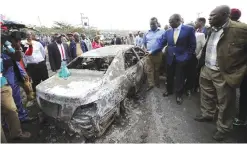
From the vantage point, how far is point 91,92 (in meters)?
2.90

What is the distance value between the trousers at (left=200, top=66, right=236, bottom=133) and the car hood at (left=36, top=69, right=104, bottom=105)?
189cm

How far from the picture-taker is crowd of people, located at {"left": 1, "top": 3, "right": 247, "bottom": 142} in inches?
104

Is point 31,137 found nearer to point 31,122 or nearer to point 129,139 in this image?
point 31,122

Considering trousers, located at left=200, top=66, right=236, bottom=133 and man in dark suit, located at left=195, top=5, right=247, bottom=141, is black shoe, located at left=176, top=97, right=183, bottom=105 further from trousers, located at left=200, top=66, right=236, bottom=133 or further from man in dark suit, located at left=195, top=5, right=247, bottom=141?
man in dark suit, located at left=195, top=5, right=247, bottom=141

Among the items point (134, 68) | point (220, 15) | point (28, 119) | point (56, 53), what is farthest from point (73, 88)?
point (56, 53)

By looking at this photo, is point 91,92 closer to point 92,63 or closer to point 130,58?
point 92,63

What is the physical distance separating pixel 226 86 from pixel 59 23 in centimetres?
3604

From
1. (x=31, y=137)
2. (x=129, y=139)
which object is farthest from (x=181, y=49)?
(x=31, y=137)

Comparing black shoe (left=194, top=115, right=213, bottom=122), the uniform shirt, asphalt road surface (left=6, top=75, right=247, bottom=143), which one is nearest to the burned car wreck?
asphalt road surface (left=6, top=75, right=247, bottom=143)

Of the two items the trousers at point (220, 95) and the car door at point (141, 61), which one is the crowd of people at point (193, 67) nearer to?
the trousers at point (220, 95)

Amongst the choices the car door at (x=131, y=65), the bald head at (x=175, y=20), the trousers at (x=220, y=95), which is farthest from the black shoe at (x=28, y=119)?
the bald head at (x=175, y=20)

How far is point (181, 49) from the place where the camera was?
3.97m

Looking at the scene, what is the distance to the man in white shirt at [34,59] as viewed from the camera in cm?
463

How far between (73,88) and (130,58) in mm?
1915
